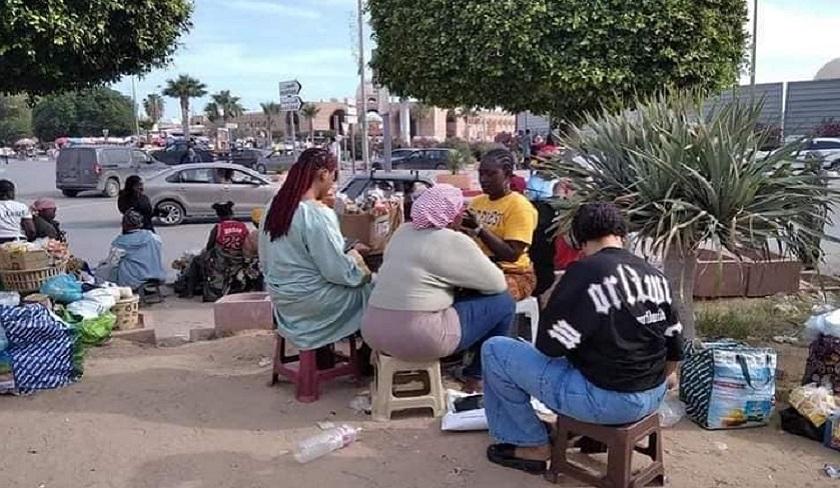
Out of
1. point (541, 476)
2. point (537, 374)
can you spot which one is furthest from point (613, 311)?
point (541, 476)

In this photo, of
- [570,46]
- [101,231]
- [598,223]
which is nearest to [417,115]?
[101,231]

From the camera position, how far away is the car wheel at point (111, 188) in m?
22.9

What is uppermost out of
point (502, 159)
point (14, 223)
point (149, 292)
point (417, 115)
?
point (417, 115)

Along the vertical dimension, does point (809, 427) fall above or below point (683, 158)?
below

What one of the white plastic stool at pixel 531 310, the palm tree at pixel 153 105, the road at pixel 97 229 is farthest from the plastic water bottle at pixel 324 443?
the palm tree at pixel 153 105

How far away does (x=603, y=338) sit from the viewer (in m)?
3.17

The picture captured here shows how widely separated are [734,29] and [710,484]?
5.98 metres

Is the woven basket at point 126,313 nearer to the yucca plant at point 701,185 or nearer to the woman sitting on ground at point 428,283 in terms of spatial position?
the woman sitting on ground at point 428,283

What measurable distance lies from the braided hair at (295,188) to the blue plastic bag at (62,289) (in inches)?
106

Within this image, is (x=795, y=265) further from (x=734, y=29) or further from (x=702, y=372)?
(x=702, y=372)

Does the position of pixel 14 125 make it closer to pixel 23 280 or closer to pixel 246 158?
pixel 246 158

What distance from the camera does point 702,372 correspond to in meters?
4.12

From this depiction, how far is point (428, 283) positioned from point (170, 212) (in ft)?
45.3

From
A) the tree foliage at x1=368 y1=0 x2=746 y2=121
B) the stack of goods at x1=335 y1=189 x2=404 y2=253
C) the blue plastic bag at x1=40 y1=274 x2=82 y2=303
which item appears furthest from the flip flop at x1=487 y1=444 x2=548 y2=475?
the tree foliage at x1=368 y1=0 x2=746 y2=121
